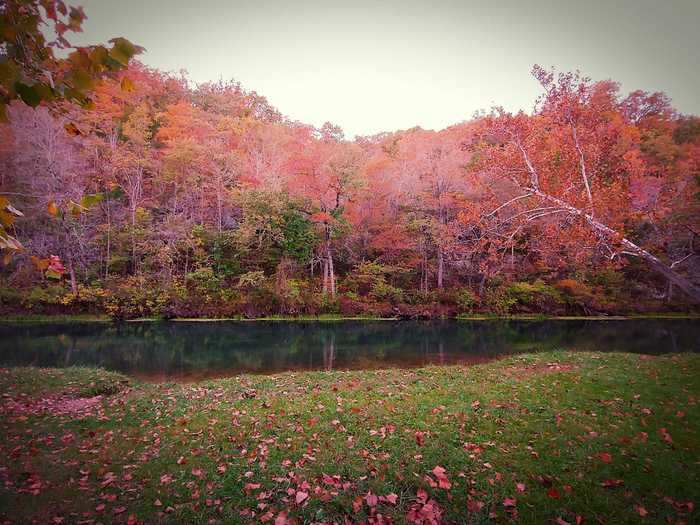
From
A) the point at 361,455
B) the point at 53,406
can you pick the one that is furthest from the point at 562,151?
the point at 53,406

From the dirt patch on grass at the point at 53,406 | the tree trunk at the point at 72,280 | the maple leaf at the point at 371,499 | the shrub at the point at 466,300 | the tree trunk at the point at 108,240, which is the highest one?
the tree trunk at the point at 108,240

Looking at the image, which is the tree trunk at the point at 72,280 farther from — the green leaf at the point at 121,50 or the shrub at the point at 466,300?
the shrub at the point at 466,300

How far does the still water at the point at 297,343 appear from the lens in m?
13.2

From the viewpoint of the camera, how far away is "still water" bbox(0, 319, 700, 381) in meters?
13.2

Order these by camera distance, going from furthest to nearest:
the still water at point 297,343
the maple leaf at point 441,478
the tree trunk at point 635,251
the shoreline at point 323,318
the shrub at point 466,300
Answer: the shrub at point 466,300, the shoreline at point 323,318, the still water at point 297,343, the tree trunk at point 635,251, the maple leaf at point 441,478

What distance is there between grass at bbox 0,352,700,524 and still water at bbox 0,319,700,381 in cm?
536

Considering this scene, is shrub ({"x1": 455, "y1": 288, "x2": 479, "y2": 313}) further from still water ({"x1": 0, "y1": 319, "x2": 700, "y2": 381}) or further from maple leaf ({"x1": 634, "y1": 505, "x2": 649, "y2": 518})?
maple leaf ({"x1": 634, "y1": 505, "x2": 649, "y2": 518})

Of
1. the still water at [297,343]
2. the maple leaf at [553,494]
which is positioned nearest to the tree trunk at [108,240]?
the still water at [297,343]

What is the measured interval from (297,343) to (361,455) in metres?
13.2

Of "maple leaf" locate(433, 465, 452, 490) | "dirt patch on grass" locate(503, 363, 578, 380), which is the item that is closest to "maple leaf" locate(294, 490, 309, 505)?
"maple leaf" locate(433, 465, 452, 490)

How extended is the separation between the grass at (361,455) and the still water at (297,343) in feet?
17.6

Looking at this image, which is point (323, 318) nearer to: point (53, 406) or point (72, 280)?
point (72, 280)

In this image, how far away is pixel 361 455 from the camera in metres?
4.65

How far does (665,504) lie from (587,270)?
2921 centimetres
